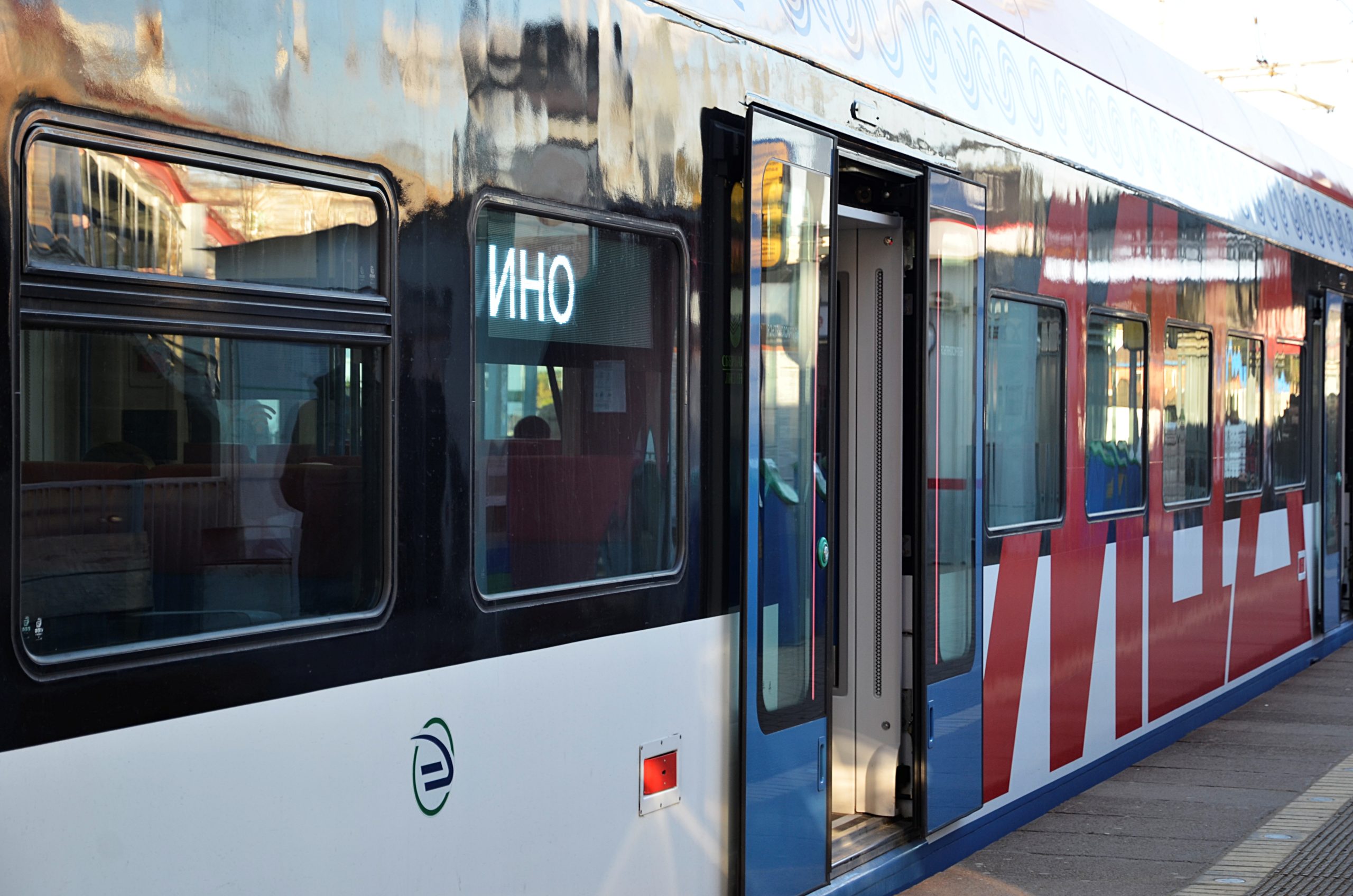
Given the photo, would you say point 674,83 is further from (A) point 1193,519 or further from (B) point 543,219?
(A) point 1193,519

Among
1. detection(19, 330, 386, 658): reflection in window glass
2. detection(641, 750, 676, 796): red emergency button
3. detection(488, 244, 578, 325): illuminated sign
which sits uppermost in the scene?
detection(488, 244, 578, 325): illuminated sign

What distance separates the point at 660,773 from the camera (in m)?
3.71

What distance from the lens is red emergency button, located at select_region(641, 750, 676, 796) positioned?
3.66m

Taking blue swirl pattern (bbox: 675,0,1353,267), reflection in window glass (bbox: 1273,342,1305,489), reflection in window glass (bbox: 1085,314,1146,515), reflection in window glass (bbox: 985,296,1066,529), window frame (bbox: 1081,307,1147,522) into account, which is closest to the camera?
blue swirl pattern (bbox: 675,0,1353,267)

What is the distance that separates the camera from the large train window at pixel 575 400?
10.5ft

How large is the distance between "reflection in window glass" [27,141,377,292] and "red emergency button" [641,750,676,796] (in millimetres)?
1466

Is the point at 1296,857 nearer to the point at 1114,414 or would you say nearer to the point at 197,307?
the point at 1114,414

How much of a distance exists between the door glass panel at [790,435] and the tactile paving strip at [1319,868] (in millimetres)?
2378

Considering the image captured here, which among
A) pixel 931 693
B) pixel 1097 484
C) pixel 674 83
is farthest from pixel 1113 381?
pixel 674 83

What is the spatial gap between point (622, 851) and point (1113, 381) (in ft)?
13.2

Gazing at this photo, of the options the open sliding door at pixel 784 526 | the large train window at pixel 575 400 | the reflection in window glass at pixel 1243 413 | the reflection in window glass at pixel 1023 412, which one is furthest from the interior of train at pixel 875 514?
the reflection in window glass at pixel 1243 413

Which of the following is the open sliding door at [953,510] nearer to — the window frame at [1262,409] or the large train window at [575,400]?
the large train window at [575,400]

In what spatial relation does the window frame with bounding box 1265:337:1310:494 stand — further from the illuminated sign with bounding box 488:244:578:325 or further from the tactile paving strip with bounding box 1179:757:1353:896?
the illuminated sign with bounding box 488:244:578:325

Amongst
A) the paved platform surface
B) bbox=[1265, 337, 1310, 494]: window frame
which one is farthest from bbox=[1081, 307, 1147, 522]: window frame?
bbox=[1265, 337, 1310, 494]: window frame
